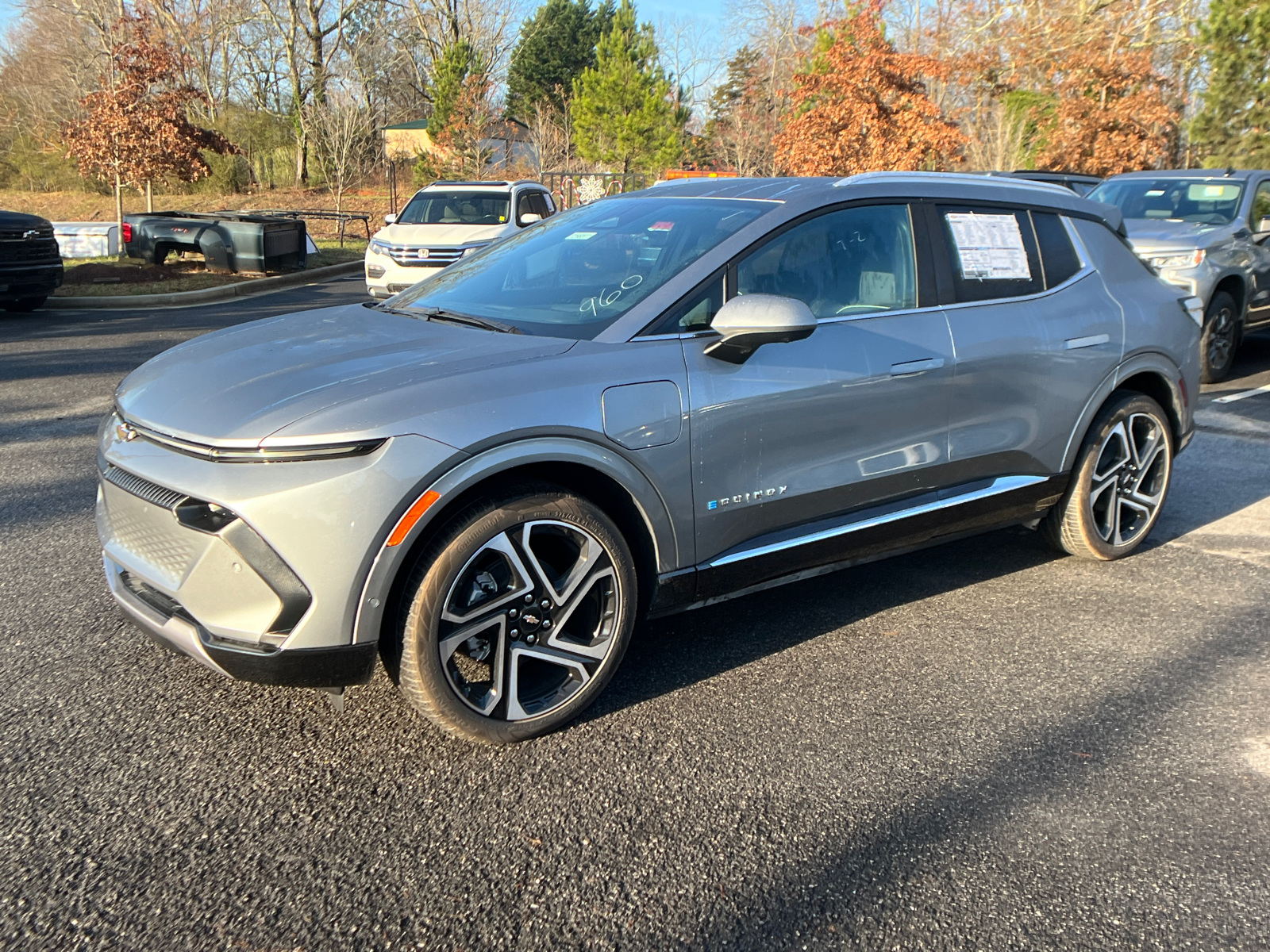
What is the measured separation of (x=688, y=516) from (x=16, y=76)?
5033cm

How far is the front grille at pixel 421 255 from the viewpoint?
1316 cm

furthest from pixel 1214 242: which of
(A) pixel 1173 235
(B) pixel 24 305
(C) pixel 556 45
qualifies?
(C) pixel 556 45

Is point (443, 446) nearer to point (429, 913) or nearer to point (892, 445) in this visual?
point (429, 913)

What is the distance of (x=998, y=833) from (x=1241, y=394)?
7721mm

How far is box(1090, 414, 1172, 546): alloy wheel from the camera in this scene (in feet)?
15.1

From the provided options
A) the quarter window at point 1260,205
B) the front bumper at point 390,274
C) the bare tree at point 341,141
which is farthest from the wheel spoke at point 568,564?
the bare tree at point 341,141

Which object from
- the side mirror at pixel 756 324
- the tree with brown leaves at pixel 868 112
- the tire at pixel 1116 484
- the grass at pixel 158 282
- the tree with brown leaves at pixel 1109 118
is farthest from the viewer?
the tree with brown leaves at pixel 1109 118

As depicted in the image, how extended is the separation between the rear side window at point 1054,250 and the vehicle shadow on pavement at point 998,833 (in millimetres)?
1807

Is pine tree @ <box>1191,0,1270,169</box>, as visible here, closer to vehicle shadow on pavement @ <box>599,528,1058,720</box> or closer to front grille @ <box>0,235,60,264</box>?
vehicle shadow on pavement @ <box>599,528,1058,720</box>

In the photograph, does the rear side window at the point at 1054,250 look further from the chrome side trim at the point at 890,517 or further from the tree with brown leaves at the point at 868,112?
the tree with brown leaves at the point at 868,112

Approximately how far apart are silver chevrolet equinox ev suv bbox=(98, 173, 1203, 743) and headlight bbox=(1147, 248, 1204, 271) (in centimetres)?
513

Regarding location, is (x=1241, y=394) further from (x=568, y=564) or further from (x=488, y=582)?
(x=488, y=582)

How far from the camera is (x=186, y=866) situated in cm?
243

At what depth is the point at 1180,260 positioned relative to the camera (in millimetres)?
8914
